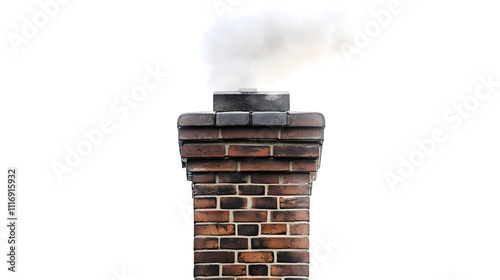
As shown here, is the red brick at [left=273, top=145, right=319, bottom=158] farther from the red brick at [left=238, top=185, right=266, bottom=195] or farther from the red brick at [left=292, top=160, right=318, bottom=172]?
the red brick at [left=238, top=185, right=266, bottom=195]

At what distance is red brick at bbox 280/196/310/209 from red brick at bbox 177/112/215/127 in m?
0.56

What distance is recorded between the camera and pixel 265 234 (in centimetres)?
292

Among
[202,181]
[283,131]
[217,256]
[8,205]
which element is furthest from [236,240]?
[8,205]

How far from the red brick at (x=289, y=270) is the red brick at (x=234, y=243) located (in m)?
0.19

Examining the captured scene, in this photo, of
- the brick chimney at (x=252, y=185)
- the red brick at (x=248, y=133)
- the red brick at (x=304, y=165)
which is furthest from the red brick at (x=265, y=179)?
the red brick at (x=248, y=133)

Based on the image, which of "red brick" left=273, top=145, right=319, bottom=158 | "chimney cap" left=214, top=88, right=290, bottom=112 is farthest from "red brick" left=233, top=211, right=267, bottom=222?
"chimney cap" left=214, top=88, right=290, bottom=112

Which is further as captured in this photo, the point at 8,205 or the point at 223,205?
the point at 8,205

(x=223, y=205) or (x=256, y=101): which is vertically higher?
(x=256, y=101)

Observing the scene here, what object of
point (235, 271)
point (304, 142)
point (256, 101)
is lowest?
point (235, 271)

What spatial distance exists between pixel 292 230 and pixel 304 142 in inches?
18.5

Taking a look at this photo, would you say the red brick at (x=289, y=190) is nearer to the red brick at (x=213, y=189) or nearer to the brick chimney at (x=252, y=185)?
the brick chimney at (x=252, y=185)

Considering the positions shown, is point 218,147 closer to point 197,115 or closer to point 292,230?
point 197,115

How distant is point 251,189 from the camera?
2.98 m

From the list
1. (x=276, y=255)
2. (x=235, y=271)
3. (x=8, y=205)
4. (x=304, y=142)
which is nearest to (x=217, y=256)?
(x=235, y=271)
